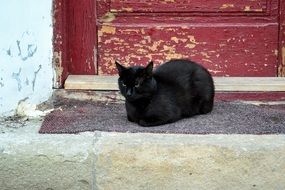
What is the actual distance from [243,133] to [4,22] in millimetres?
1248

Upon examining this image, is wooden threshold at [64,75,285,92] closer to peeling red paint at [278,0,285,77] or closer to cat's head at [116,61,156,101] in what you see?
peeling red paint at [278,0,285,77]

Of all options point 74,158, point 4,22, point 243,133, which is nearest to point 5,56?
point 4,22

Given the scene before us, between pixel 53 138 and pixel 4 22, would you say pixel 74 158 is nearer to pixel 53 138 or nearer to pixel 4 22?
pixel 53 138

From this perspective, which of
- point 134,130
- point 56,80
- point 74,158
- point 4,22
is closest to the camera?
point 74,158

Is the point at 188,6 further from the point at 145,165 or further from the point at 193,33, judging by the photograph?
the point at 145,165

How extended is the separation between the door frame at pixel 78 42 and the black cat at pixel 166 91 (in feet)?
1.61

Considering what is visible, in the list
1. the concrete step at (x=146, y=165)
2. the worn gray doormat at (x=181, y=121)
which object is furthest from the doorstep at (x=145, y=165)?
the worn gray doormat at (x=181, y=121)

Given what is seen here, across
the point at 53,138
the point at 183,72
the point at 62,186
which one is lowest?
the point at 62,186

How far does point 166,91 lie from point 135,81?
0.66 feet

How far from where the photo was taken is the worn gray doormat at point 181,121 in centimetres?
305

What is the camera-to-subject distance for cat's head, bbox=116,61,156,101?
10.1ft

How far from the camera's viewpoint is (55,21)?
344 cm

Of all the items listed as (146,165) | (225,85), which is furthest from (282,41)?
(146,165)

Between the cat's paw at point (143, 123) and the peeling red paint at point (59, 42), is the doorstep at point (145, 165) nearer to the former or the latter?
the cat's paw at point (143, 123)
